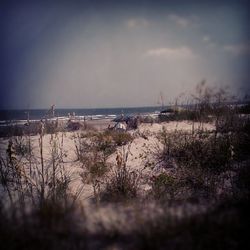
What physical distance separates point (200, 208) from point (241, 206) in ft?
1.06

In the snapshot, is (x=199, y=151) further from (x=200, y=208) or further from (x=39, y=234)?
(x=39, y=234)

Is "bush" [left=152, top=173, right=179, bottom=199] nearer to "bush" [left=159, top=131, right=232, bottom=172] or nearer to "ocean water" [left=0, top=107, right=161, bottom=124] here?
"bush" [left=159, top=131, right=232, bottom=172]

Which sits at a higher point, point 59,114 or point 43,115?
→ point 59,114

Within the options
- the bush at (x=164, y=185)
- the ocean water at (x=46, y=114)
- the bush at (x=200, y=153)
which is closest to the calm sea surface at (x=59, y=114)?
the ocean water at (x=46, y=114)

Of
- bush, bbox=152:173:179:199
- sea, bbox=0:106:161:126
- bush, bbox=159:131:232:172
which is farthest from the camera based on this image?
bush, bbox=159:131:232:172

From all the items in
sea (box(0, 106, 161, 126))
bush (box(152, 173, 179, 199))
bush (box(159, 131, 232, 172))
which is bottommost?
bush (box(152, 173, 179, 199))

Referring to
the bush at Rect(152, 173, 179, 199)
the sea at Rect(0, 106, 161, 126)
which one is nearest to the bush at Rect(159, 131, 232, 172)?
the bush at Rect(152, 173, 179, 199)

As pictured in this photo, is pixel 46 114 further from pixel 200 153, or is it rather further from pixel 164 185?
pixel 200 153

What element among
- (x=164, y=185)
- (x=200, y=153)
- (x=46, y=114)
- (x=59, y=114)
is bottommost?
(x=164, y=185)

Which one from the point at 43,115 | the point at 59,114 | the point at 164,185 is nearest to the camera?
the point at 164,185

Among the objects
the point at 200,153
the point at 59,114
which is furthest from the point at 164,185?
the point at 59,114

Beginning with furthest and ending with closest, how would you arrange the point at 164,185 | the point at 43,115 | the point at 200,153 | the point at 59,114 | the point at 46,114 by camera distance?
the point at 59,114 → the point at 43,115 → the point at 200,153 → the point at 164,185 → the point at 46,114

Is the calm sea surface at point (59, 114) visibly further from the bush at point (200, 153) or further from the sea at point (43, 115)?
the bush at point (200, 153)

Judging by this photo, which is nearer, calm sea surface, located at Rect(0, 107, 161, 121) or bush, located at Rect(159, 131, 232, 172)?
calm sea surface, located at Rect(0, 107, 161, 121)
